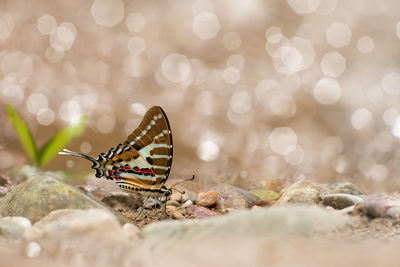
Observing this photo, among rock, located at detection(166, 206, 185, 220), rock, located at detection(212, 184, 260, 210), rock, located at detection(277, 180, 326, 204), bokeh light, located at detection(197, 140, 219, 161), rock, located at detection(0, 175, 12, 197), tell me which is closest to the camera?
rock, located at detection(166, 206, 185, 220)

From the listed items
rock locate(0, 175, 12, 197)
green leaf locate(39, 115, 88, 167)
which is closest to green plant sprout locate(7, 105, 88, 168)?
green leaf locate(39, 115, 88, 167)

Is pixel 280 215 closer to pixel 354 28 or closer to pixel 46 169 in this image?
pixel 46 169

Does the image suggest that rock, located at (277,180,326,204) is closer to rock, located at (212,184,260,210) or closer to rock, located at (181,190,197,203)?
rock, located at (212,184,260,210)

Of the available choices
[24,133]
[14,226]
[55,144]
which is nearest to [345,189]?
[14,226]

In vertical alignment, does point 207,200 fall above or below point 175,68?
below

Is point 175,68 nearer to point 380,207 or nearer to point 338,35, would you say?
point 338,35

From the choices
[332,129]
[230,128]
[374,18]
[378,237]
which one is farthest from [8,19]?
[378,237]
